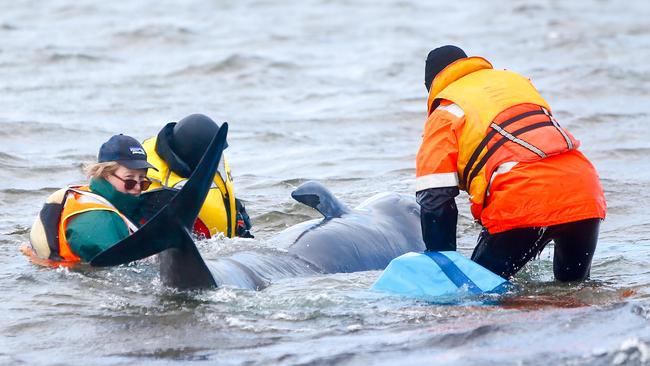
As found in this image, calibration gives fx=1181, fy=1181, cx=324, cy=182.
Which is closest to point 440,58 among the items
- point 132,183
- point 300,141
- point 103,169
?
point 132,183

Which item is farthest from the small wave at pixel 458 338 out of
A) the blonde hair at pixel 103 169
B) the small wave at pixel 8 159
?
the small wave at pixel 8 159

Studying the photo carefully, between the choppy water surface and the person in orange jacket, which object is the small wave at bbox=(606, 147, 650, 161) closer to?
the choppy water surface

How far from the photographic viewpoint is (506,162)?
7.63m

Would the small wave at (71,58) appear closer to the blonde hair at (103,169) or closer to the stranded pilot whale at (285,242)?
the stranded pilot whale at (285,242)

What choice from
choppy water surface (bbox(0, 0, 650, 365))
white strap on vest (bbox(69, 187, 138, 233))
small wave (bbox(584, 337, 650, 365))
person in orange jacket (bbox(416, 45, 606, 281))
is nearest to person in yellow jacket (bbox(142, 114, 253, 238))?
choppy water surface (bbox(0, 0, 650, 365))

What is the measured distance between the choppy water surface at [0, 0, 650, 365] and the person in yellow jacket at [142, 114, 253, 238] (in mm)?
427

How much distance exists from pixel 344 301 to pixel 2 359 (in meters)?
2.20

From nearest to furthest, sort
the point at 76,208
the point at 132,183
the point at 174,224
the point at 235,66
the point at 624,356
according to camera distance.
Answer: the point at 624,356
the point at 174,224
the point at 76,208
the point at 132,183
the point at 235,66

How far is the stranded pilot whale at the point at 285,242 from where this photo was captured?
6965mm

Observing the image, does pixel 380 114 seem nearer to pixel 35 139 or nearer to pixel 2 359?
pixel 35 139

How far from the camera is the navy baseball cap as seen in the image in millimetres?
8555

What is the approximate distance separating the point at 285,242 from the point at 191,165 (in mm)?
1022

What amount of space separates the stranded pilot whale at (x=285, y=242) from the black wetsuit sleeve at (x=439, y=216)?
3.84 ft

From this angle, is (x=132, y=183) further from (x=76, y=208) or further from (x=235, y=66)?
(x=235, y=66)
